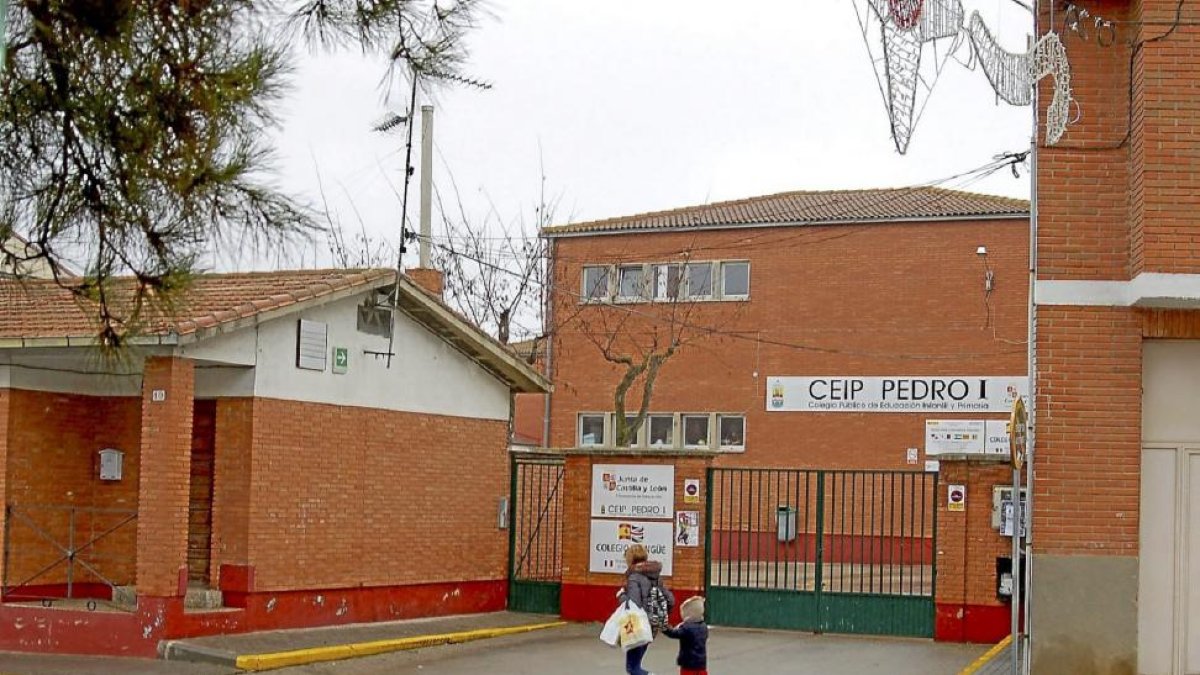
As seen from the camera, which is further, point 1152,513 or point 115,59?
point 1152,513

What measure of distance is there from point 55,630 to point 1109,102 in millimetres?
12221

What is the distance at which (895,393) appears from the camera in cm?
3744

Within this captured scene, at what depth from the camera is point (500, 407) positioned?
2395cm

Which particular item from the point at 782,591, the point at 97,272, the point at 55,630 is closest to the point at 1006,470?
the point at 782,591

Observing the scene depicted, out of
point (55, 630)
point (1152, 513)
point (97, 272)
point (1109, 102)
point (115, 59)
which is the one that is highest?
point (1109, 102)

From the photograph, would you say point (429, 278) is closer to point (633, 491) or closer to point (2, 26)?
point (633, 491)

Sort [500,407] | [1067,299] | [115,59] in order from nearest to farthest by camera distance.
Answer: [115,59] < [1067,299] < [500,407]

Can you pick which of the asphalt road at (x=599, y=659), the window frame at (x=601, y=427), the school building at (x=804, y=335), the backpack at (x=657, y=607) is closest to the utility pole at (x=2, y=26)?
the backpack at (x=657, y=607)

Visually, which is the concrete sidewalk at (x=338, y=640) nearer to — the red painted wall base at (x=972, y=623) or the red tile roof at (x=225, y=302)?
the red tile roof at (x=225, y=302)

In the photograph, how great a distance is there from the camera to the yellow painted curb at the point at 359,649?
17.1 meters

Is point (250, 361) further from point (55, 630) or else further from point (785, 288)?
point (785, 288)

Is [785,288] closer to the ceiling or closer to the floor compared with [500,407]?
closer to the ceiling

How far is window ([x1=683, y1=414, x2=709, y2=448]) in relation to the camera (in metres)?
39.3

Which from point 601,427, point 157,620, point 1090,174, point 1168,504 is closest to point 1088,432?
point 1168,504
